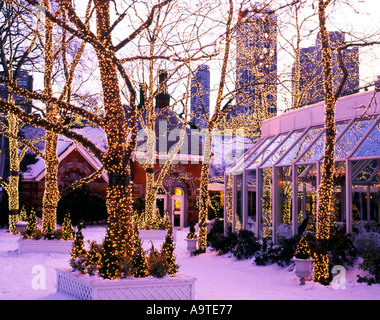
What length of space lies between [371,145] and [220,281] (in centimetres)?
496

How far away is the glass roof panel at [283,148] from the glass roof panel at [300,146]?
44 cm

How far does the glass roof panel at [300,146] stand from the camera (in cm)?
1573

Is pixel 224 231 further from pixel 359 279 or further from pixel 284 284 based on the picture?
Answer: pixel 359 279

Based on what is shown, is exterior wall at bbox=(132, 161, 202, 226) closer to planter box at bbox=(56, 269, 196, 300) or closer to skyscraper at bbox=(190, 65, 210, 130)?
skyscraper at bbox=(190, 65, 210, 130)

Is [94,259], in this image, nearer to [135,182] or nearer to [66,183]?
[66,183]

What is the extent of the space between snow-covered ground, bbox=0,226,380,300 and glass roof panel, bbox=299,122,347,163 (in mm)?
3084

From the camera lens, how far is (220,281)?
13.1m

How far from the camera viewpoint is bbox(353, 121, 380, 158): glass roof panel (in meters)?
12.6

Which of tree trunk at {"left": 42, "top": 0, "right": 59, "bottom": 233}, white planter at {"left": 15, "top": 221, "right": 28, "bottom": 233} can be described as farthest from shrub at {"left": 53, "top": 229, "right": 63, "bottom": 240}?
white planter at {"left": 15, "top": 221, "right": 28, "bottom": 233}

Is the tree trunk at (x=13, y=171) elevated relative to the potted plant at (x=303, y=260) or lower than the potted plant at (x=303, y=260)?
elevated

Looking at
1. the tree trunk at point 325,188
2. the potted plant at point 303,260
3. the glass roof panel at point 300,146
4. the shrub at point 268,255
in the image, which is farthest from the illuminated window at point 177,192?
the tree trunk at point 325,188

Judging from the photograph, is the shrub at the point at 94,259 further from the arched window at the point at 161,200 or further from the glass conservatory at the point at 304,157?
the arched window at the point at 161,200

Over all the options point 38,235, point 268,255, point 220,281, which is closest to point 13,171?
point 38,235
